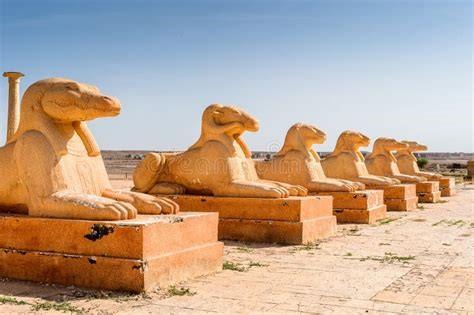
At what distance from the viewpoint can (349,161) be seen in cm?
1333

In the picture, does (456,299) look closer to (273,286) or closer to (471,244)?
(273,286)

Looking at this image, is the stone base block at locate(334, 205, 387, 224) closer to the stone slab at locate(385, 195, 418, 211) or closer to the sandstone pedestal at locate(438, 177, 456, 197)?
the stone slab at locate(385, 195, 418, 211)

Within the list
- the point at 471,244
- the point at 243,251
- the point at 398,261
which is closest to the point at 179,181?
the point at 243,251

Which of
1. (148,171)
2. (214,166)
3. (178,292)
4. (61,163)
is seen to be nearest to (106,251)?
(178,292)

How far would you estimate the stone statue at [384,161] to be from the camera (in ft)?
53.4

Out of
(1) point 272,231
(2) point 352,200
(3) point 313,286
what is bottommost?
(3) point 313,286

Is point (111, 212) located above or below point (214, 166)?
below

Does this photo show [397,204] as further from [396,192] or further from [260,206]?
[260,206]

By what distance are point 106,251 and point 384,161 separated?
40.5 feet

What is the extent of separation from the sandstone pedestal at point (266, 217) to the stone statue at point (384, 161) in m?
7.58

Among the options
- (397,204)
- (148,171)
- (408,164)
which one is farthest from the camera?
(408,164)

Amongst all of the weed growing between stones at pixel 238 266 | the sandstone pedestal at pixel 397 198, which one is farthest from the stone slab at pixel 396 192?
the weed growing between stones at pixel 238 266

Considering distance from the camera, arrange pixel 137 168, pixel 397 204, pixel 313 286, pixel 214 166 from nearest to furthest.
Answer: pixel 313 286
pixel 214 166
pixel 137 168
pixel 397 204

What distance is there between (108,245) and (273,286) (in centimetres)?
156
